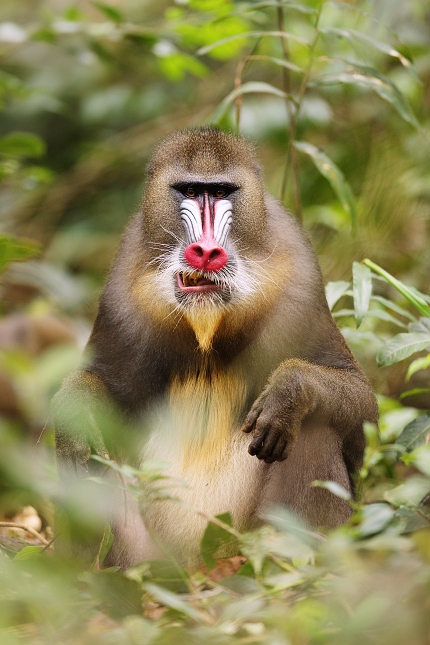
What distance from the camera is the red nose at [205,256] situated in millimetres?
2863

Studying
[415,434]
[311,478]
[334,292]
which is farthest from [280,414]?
[334,292]

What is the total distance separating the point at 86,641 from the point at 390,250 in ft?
14.8

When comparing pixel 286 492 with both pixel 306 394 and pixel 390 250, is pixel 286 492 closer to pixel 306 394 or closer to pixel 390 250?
pixel 306 394

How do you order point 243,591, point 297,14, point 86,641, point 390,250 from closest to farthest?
point 86,641 → point 243,591 → point 390,250 → point 297,14

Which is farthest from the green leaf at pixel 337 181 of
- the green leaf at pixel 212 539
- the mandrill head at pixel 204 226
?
the green leaf at pixel 212 539

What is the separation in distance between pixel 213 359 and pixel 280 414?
470 mm

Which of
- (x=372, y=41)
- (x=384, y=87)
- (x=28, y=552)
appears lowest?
(x=28, y=552)

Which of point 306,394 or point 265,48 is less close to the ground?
point 265,48

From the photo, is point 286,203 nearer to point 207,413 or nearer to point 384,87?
point 384,87

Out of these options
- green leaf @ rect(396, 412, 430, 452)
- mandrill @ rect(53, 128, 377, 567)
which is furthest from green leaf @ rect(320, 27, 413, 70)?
green leaf @ rect(396, 412, 430, 452)

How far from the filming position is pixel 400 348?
2965mm

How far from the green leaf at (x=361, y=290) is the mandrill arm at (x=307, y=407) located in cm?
24

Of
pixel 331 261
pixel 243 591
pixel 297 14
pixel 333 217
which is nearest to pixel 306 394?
pixel 243 591

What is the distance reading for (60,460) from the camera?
3.18 m
